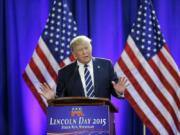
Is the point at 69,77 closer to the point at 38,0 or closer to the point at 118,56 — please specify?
the point at 118,56

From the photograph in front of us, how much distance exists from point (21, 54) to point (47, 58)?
42 cm

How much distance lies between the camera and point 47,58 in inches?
180

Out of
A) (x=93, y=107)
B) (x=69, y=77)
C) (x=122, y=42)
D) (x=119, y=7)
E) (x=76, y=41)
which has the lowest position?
(x=93, y=107)

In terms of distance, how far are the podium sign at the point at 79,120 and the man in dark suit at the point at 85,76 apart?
0.67 meters

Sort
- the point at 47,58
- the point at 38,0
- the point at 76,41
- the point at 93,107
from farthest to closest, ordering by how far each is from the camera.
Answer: the point at 38,0, the point at 47,58, the point at 76,41, the point at 93,107

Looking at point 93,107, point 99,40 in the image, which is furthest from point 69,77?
point 99,40

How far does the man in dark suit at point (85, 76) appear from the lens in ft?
11.7

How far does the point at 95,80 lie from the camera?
11.8ft

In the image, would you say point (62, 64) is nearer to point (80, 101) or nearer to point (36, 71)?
point (36, 71)

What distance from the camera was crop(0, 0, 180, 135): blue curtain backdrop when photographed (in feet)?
15.6

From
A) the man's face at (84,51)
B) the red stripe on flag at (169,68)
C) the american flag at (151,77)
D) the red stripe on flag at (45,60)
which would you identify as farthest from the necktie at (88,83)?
the red stripe on flag at (169,68)

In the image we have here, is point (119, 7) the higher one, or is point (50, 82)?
point (119, 7)

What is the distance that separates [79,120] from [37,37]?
2.20 meters

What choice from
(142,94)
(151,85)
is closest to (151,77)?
(151,85)
